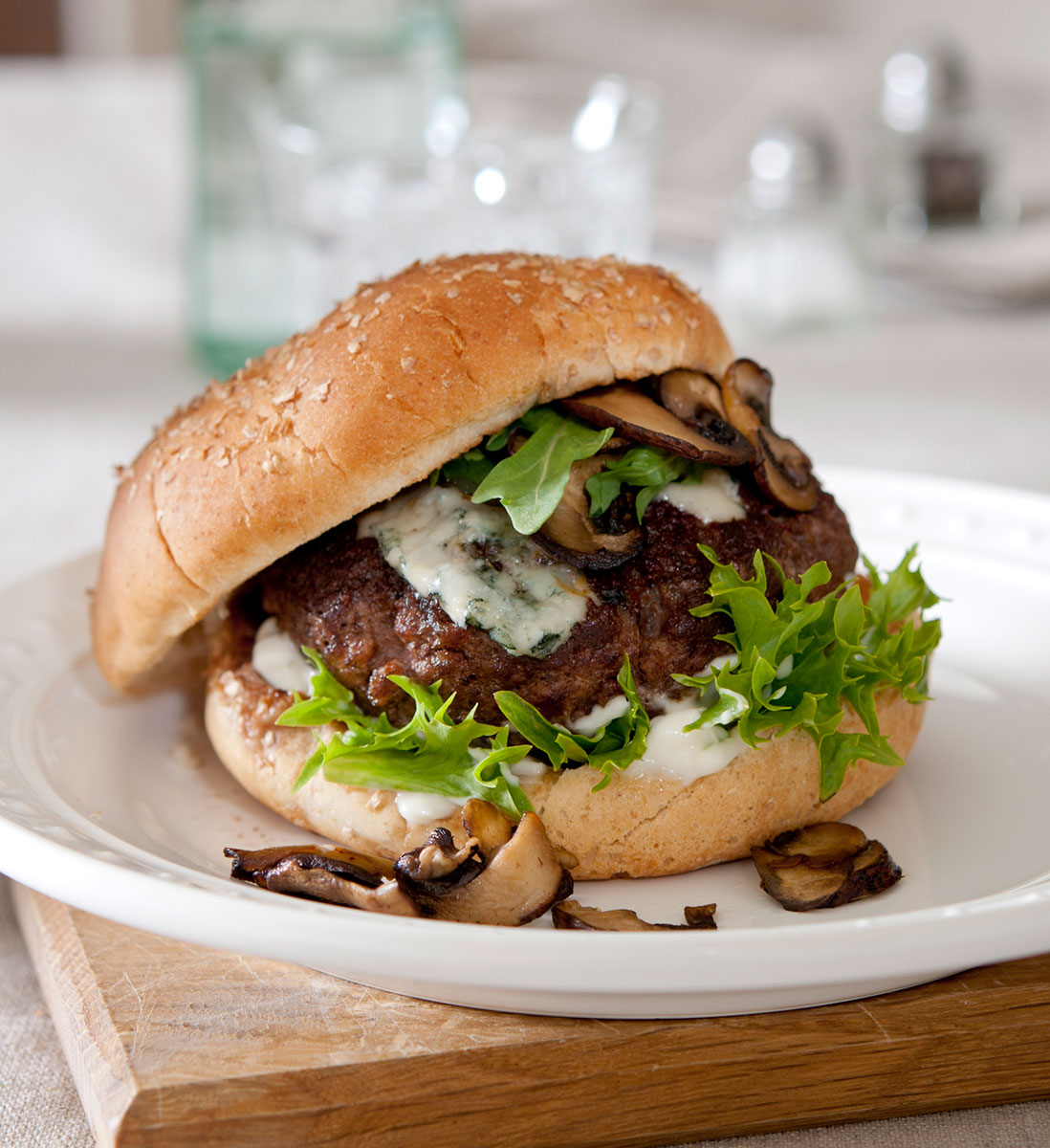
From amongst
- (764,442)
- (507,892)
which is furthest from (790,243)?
(507,892)

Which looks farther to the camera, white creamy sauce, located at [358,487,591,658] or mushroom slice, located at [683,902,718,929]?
white creamy sauce, located at [358,487,591,658]

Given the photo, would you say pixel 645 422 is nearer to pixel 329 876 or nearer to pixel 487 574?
pixel 487 574

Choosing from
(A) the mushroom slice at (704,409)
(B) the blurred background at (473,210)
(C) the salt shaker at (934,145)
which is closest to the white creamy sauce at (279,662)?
(A) the mushroom slice at (704,409)

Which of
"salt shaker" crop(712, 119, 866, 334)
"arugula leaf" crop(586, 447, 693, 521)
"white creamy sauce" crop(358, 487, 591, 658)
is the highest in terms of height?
"arugula leaf" crop(586, 447, 693, 521)

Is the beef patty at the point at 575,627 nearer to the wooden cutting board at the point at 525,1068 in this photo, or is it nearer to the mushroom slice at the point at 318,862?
the mushroom slice at the point at 318,862

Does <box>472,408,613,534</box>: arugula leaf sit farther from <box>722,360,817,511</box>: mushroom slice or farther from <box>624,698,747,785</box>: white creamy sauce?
<box>624,698,747,785</box>: white creamy sauce

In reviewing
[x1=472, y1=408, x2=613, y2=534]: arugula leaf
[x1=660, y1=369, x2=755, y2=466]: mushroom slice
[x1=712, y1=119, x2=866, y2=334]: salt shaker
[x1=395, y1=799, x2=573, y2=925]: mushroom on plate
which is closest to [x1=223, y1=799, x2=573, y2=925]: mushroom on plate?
[x1=395, y1=799, x2=573, y2=925]: mushroom on plate

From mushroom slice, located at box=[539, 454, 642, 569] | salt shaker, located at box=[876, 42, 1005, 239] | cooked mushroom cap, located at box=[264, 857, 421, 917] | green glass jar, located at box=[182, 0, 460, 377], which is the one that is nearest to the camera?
cooked mushroom cap, located at box=[264, 857, 421, 917]

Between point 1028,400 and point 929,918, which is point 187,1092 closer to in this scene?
point 929,918
